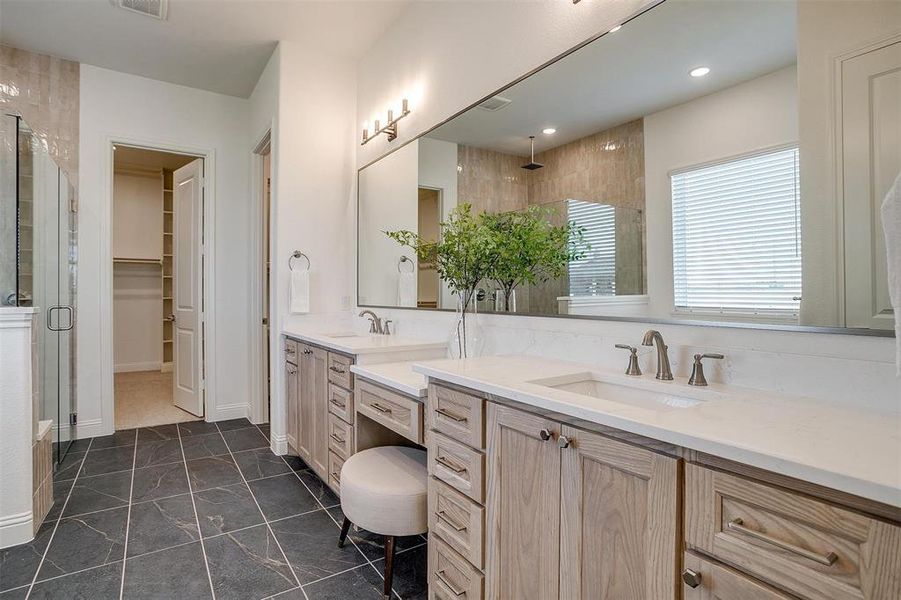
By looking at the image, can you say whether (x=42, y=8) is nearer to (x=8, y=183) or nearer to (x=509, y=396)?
(x=8, y=183)

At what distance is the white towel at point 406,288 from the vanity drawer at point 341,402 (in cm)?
73

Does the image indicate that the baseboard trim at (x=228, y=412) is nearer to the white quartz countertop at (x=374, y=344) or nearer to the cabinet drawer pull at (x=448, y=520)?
the white quartz countertop at (x=374, y=344)

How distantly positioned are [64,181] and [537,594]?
13.3 ft

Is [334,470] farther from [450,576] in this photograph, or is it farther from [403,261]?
[403,261]

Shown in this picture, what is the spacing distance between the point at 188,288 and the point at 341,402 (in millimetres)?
2742

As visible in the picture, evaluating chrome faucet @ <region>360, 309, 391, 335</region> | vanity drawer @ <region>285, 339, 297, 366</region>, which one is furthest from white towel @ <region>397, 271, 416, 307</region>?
vanity drawer @ <region>285, 339, 297, 366</region>

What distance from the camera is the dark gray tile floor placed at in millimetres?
1796

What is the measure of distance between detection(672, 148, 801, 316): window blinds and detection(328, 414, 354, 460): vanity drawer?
1.66 m

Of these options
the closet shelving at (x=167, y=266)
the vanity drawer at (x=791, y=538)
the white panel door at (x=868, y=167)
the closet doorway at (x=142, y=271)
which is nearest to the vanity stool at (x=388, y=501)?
the vanity drawer at (x=791, y=538)

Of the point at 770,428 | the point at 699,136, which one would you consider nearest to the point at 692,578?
the point at 770,428

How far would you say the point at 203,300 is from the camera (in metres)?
4.10

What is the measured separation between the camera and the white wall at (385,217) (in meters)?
2.87

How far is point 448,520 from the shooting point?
155cm

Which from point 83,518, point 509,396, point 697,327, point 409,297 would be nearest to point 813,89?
point 697,327
